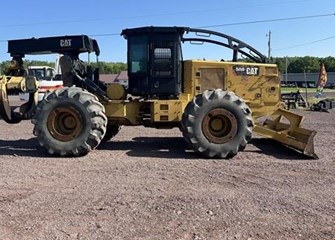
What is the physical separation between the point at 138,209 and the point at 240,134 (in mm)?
4119

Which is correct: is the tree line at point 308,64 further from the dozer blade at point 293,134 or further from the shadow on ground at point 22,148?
the shadow on ground at point 22,148

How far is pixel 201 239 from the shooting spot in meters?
4.77

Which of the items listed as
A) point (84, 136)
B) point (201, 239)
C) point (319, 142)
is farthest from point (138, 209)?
point (319, 142)

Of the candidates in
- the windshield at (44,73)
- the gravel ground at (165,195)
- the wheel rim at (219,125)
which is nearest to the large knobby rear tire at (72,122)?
the gravel ground at (165,195)

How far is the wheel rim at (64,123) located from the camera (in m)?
9.55

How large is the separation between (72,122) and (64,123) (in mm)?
213

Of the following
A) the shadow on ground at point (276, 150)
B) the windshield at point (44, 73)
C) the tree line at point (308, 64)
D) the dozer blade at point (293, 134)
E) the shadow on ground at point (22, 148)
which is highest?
the tree line at point (308, 64)

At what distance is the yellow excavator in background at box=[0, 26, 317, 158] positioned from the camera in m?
9.36

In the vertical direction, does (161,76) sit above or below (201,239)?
above

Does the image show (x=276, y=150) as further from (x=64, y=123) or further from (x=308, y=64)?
(x=308, y=64)

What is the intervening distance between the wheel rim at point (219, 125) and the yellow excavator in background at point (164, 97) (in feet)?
0.07

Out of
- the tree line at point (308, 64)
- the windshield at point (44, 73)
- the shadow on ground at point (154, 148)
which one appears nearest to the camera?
the shadow on ground at point (154, 148)

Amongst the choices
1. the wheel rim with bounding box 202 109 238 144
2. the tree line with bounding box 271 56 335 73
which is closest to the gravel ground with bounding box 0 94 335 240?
the wheel rim with bounding box 202 109 238 144

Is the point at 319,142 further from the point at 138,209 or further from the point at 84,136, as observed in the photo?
the point at 138,209
